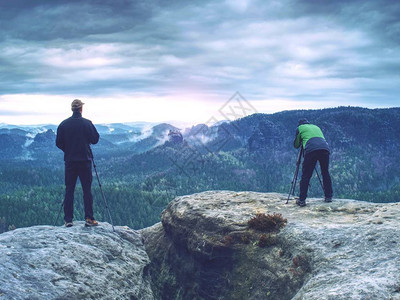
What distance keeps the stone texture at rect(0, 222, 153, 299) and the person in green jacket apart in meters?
10.9

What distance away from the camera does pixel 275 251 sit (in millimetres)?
16656

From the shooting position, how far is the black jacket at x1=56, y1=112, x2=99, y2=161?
1838 centimetres

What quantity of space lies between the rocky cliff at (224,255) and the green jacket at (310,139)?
11.6ft

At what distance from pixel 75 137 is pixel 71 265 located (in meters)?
6.72

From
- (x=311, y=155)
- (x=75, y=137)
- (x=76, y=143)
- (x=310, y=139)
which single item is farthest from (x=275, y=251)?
(x=75, y=137)

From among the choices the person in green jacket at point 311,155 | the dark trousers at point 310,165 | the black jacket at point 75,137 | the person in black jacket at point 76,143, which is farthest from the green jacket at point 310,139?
Result: the black jacket at point 75,137

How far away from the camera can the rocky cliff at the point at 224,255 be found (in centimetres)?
1249

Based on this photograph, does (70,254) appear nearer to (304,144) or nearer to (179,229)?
(179,229)

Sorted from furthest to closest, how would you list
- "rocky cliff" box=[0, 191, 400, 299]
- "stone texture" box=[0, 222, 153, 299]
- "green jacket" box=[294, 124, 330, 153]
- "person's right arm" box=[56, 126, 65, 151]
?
"green jacket" box=[294, 124, 330, 153], "person's right arm" box=[56, 126, 65, 151], "stone texture" box=[0, 222, 153, 299], "rocky cliff" box=[0, 191, 400, 299]

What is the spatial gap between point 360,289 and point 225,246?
8.91 m

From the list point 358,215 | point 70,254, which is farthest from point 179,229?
point 358,215

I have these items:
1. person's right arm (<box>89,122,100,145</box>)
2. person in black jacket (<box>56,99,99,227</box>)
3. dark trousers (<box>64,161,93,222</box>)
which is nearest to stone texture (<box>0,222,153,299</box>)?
dark trousers (<box>64,161,93,222</box>)

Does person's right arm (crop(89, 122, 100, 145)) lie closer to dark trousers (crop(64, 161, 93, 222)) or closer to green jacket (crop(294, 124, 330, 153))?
dark trousers (crop(64, 161, 93, 222))

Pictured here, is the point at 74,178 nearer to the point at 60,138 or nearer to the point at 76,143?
the point at 76,143
